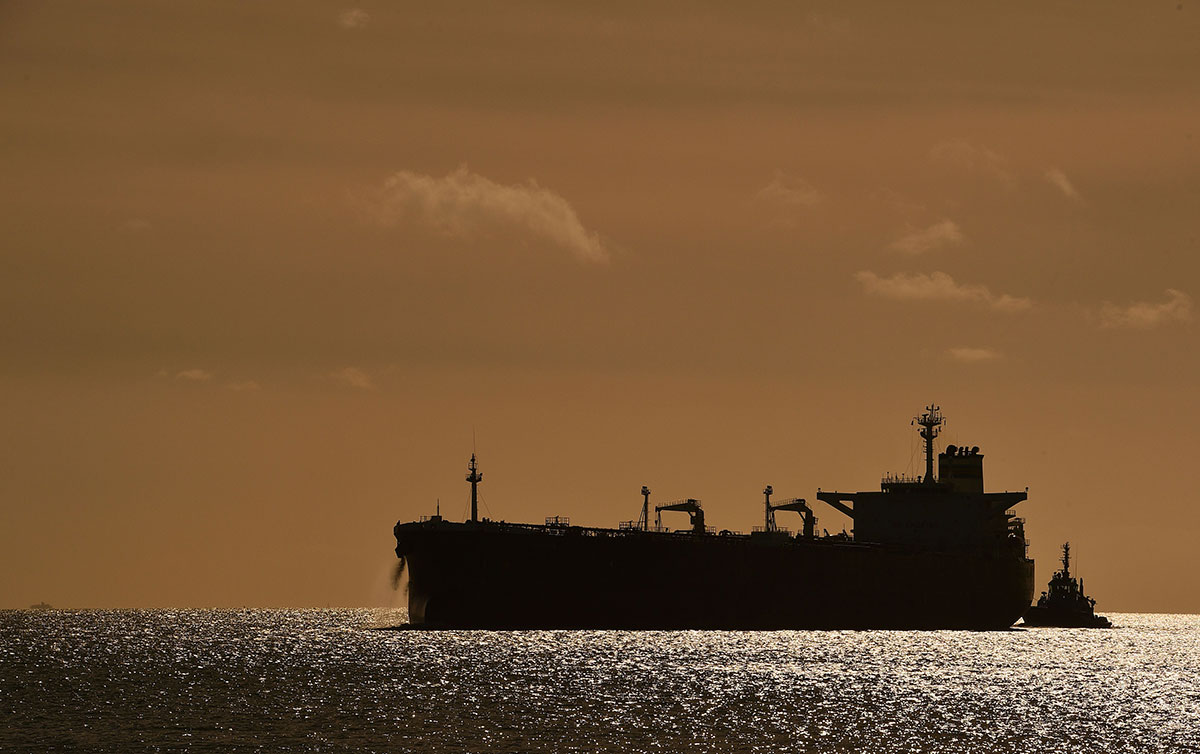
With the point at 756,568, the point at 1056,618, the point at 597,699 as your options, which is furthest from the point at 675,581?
the point at 1056,618

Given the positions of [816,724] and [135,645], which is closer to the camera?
[816,724]

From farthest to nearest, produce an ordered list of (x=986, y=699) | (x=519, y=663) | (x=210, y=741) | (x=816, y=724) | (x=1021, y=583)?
(x=1021, y=583)
(x=519, y=663)
(x=986, y=699)
(x=816, y=724)
(x=210, y=741)

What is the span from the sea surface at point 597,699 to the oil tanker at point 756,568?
258 cm

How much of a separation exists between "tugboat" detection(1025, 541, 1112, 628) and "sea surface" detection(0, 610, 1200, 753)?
30.3 meters

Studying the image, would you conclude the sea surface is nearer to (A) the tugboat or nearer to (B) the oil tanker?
(B) the oil tanker

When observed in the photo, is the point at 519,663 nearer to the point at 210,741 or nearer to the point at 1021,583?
the point at 210,741

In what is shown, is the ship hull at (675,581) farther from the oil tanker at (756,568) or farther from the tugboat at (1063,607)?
the tugboat at (1063,607)

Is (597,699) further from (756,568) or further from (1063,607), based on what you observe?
(1063,607)

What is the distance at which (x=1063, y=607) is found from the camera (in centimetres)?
14112

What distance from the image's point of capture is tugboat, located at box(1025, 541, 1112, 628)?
140250 millimetres

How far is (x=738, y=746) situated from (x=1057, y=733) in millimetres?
13575

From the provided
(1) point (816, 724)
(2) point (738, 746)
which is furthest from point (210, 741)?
(1) point (816, 724)

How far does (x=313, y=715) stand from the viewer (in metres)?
56.4

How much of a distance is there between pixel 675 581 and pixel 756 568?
651 cm
